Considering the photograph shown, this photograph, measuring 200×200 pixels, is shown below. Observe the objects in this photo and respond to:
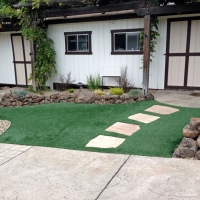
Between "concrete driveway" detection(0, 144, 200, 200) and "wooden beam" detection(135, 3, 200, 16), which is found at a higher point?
"wooden beam" detection(135, 3, 200, 16)

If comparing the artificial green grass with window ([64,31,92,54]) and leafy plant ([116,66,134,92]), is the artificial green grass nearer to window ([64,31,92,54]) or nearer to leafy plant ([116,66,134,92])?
leafy plant ([116,66,134,92])

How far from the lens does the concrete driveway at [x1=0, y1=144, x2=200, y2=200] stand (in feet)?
7.67

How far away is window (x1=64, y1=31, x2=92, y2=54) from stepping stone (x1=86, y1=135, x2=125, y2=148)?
4433mm

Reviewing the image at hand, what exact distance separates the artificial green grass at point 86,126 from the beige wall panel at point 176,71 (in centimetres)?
158

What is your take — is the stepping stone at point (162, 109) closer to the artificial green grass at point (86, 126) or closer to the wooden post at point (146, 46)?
the artificial green grass at point (86, 126)

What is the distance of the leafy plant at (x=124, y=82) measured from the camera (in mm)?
6855

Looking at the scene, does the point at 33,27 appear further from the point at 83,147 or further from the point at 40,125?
the point at 83,147

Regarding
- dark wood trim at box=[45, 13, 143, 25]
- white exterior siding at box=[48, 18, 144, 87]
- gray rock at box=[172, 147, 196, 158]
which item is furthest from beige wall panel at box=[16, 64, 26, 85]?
gray rock at box=[172, 147, 196, 158]

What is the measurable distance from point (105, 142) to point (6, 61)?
719 cm

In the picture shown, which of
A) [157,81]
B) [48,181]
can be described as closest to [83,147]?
[48,181]

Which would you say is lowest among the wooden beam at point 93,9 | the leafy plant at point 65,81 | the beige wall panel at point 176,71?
the leafy plant at point 65,81

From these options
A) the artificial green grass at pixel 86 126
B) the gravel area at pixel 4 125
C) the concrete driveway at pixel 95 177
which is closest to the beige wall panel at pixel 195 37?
the artificial green grass at pixel 86 126

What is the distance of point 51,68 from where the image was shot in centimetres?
809

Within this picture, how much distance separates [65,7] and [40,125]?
369 cm
